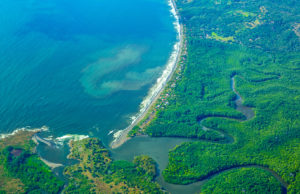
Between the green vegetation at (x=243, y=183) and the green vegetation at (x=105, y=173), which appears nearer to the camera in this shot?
the green vegetation at (x=105, y=173)

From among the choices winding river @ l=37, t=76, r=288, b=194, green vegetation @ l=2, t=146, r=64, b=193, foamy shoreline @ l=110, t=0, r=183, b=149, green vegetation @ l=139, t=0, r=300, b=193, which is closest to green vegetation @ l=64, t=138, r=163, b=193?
winding river @ l=37, t=76, r=288, b=194

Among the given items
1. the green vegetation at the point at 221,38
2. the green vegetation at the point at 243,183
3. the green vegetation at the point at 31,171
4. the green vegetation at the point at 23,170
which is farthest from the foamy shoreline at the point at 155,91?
the green vegetation at the point at 243,183

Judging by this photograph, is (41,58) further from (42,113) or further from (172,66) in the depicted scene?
(172,66)

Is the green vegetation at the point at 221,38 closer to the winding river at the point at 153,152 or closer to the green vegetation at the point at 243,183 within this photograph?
the winding river at the point at 153,152

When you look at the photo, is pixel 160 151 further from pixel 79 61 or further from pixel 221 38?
pixel 221 38

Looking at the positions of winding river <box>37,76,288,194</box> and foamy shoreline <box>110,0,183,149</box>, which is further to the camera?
foamy shoreline <box>110,0,183,149</box>

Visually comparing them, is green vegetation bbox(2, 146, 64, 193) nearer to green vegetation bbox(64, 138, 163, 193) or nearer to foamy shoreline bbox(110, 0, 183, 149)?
green vegetation bbox(64, 138, 163, 193)
